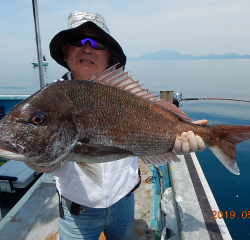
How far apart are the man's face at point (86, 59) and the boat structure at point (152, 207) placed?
209 cm

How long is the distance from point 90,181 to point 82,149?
26.1 inches

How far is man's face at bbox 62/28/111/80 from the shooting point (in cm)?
229

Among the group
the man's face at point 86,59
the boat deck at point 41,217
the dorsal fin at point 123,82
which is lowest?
the boat deck at point 41,217

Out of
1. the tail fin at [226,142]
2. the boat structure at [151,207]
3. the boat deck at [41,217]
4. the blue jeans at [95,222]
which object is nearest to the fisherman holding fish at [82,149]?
the blue jeans at [95,222]

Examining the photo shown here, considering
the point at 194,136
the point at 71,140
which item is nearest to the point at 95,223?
the point at 71,140

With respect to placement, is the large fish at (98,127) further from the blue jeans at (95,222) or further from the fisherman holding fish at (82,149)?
the blue jeans at (95,222)

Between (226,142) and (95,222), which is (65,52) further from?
(226,142)

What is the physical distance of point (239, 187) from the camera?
20.0 ft

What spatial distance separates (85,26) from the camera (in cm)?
234

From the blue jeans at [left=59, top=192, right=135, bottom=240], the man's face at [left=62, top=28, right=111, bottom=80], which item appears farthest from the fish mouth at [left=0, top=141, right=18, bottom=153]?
the man's face at [left=62, top=28, right=111, bottom=80]

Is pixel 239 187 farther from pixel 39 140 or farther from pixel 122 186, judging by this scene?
pixel 39 140

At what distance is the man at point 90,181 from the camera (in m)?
2.07

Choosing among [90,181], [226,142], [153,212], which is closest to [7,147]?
[90,181]

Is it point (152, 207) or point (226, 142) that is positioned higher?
point (226, 142)
